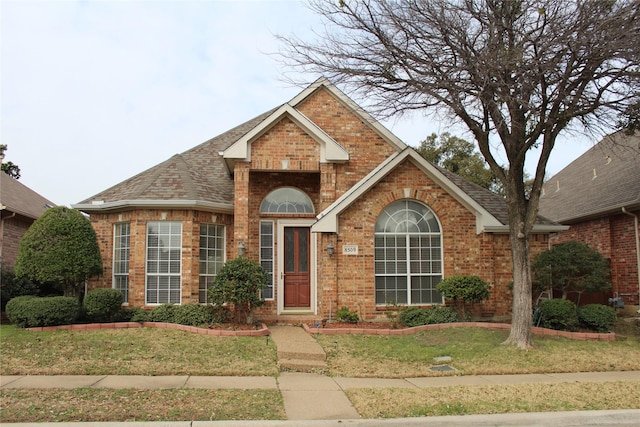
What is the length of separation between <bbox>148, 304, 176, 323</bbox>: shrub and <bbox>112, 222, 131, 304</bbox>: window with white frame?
1343mm

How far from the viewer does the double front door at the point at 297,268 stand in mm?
15062

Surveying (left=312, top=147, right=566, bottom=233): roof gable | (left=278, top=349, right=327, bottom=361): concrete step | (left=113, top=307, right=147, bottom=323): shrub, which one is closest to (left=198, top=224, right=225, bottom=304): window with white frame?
(left=113, top=307, right=147, bottom=323): shrub

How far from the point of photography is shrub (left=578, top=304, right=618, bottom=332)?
493 inches

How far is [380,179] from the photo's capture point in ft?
45.7

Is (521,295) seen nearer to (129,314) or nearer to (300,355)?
(300,355)

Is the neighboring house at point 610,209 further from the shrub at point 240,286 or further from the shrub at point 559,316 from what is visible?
the shrub at point 240,286

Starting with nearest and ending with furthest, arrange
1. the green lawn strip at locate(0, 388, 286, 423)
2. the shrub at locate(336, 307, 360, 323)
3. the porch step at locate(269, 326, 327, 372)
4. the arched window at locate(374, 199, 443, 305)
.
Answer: the green lawn strip at locate(0, 388, 286, 423) < the porch step at locate(269, 326, 327, 372) < the shrub at locate(336, 307, 360, 323) < the arched window at locate(374, 199, 443, 305)

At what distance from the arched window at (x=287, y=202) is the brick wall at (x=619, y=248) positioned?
9595 millimetres

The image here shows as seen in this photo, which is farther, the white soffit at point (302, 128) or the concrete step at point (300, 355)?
the white soffit at point (302, 128)

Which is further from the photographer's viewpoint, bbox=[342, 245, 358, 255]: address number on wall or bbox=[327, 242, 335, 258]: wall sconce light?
bbox=[342, 245, 358, 255]: address number on wall

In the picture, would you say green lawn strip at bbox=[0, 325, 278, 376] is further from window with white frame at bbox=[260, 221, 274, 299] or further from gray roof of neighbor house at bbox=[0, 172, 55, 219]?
gray roof of neighbor house at bbox=[0, 172, 55, 219]

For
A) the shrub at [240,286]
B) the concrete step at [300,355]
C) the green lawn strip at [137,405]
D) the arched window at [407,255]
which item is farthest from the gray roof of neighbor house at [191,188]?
the green lawn strip at [137,405]

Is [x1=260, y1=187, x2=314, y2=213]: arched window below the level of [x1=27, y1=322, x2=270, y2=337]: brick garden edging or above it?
above

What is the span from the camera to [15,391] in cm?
749
